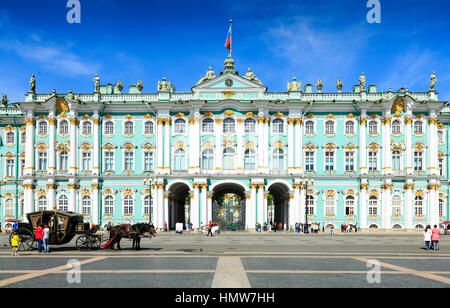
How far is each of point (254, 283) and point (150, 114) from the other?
147 ft

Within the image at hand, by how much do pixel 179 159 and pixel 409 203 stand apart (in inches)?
1131

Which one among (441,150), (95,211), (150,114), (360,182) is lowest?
(95,211)

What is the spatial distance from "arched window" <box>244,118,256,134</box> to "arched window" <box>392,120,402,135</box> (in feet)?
56.9

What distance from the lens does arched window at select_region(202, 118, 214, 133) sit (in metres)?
55.5

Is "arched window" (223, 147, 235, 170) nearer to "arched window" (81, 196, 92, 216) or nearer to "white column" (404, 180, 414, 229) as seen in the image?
"arched window" (81, 196, 92, 216)

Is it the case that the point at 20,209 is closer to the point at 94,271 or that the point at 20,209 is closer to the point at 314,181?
the point at 314,181

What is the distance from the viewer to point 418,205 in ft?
179

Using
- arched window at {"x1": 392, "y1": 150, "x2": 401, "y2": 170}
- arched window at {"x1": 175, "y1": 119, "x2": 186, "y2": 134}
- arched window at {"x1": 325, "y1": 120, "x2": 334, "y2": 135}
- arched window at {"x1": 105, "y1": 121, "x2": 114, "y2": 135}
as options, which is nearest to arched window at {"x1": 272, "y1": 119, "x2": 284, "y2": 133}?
arched window at {"x1": 325, "y1": 120, "x2": 334, "y2": 135}

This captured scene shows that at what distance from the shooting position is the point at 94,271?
16.8m

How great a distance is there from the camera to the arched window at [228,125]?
182ft

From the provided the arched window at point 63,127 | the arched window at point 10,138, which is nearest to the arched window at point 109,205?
the arched window at point 63,127

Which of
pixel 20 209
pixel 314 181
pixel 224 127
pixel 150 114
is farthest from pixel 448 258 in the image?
pixel 20 209
